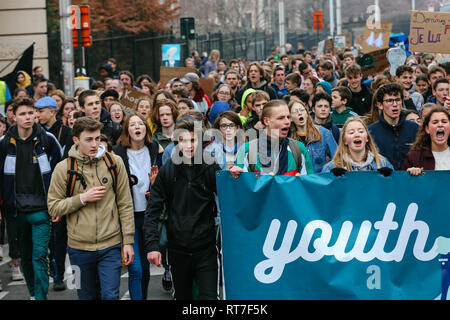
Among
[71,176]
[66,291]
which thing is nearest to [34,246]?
[66,291]

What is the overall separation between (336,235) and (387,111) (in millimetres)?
2384

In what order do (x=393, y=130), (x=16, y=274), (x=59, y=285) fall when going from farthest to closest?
1. (x=16, y=274)
2. (x=59, y=285)
3. (x=393, y=130)

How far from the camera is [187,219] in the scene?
20.0 feet

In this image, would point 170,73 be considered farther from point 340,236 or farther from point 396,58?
point 340,236

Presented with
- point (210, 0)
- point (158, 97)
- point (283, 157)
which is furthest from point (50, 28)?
point (210, 0)

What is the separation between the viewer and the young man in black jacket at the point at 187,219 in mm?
6109

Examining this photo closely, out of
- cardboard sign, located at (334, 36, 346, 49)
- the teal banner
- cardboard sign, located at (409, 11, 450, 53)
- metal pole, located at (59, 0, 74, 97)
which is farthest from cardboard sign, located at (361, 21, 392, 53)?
cardboard sign, located at (334, 36, 346, 49)

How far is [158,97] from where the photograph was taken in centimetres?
1068

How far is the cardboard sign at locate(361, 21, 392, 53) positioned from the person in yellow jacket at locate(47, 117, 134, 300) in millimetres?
11608

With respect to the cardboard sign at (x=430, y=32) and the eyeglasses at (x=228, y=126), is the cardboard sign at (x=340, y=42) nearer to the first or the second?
the cardboard sign at (x=430, y=32)

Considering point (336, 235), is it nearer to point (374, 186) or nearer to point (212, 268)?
point (374, 186)

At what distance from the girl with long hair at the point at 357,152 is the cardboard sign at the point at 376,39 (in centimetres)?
1095

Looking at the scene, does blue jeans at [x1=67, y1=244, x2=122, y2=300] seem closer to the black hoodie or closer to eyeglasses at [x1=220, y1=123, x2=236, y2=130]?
the black hoodie

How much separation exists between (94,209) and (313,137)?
2.59m
